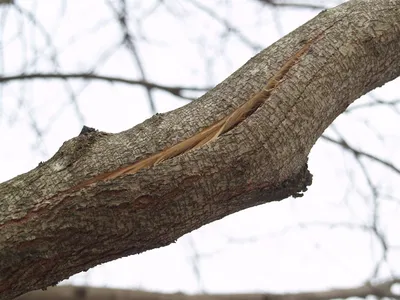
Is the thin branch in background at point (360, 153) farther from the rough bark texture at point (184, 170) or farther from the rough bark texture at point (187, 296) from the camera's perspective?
the rough bark texture at point (184, 170)

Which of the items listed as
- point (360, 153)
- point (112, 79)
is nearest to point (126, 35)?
point (112, 79)

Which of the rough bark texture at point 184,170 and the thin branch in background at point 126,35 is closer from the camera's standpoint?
the rough bark texture at point 184,170

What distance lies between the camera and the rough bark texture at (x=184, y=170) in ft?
2.69

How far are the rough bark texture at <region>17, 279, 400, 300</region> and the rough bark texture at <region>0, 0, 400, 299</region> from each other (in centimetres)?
89

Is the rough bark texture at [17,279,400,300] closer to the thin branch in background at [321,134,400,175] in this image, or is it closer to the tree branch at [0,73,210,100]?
the thin branch in background at [321,134,400,175]

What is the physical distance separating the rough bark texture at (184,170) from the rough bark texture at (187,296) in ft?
2.91

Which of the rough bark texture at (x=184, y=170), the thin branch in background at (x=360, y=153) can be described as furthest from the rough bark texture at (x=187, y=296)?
the rough bark texture at (x=184, y=170)

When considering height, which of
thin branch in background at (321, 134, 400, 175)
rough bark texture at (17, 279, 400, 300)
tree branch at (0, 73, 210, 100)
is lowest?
rough bark texture at (17, 279, 400, 300)

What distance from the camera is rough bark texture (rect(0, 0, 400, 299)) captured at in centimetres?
82

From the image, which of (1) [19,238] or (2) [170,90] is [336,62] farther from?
(2) [170,90]

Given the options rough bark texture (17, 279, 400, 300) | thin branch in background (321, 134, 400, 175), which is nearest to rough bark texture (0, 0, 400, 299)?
rough bark texture (17, 279, 400, 300)

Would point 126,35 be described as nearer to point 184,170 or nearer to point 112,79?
point 112,79

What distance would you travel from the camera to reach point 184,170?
84 cm

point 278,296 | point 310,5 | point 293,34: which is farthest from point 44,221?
point 310,5
